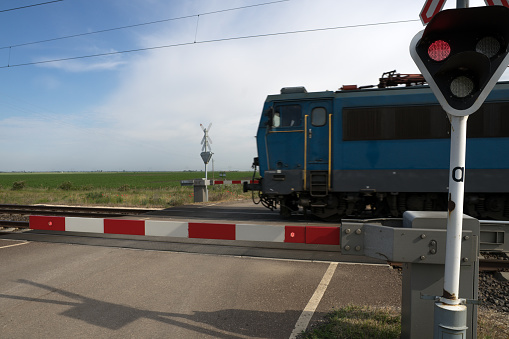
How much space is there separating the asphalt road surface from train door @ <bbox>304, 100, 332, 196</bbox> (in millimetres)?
3728

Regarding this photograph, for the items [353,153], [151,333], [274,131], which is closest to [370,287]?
[151,333]

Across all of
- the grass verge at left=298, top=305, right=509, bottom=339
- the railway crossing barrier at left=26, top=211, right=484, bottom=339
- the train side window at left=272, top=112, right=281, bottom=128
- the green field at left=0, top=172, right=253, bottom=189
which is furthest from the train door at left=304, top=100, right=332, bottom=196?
the railway crossing barrier at left=26, top=211, right=484, bottom=339

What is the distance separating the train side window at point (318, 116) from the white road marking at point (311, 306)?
4.92 metres

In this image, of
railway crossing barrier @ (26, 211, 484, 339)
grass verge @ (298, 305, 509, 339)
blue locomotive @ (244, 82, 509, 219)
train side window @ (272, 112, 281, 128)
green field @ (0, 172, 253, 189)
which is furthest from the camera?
green field @ (0, 172, 253, 189)

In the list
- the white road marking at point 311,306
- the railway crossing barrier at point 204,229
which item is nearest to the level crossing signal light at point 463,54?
the railway crossing barrier at point 204,229

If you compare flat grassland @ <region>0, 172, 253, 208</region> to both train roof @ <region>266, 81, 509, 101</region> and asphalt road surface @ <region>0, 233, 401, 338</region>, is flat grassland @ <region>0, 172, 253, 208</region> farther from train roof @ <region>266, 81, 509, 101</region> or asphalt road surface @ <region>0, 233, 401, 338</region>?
asphalt road surface @ <region>0, 233, 401, 338</region>

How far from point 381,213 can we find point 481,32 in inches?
306

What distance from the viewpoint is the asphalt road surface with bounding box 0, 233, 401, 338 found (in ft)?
10.2

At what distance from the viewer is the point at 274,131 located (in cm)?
910

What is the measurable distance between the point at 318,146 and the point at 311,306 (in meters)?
5.84

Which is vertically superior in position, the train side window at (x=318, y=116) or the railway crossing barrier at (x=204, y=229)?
the train side window at (x=318, y=116)

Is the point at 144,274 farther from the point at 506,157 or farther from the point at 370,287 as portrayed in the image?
the point at 506,157

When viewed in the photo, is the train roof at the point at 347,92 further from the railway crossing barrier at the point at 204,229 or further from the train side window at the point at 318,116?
the railway crossing barrier at the point at 204,229

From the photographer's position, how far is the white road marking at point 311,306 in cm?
303
